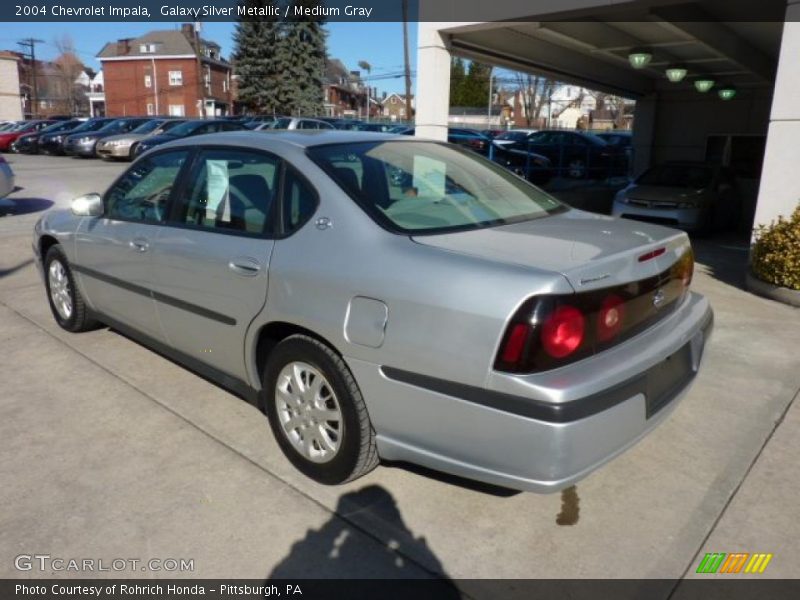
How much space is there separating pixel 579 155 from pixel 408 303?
18285 millimetres

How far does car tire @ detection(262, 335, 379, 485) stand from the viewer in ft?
8.96

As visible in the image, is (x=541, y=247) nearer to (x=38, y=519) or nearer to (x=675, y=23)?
(x=38, y=519)

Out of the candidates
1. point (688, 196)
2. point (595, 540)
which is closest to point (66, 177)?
point (688, 196)

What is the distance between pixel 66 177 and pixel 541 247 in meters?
17.5

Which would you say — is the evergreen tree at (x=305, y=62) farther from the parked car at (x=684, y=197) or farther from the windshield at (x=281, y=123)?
the parked car at (x=684, y=197)

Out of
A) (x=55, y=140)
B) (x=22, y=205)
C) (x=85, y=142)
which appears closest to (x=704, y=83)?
(x=22, y=205)

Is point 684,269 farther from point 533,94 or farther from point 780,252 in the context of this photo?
point 533,94

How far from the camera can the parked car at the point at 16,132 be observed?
27922mm

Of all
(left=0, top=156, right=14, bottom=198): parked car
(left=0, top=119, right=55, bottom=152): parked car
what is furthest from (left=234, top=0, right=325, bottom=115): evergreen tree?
(left=0, top=156, right=14, bottom=198): parked car

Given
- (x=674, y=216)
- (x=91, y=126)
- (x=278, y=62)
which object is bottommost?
(x=674, y=216)

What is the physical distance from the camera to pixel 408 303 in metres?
2.44

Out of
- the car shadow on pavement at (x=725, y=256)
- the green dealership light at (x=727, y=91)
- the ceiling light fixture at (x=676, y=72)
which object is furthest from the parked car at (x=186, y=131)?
the car shadow on pavement at (x=725, y=256)

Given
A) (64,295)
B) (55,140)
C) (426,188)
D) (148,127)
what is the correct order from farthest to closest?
(55,140)
(148,127)
(64,295)
(426,188)

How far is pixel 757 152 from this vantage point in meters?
14.7
